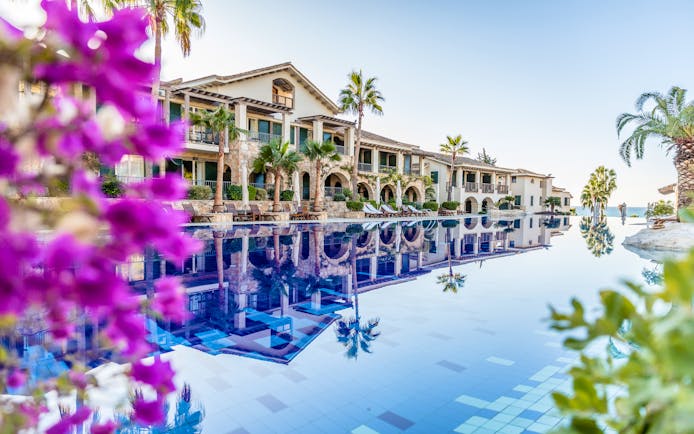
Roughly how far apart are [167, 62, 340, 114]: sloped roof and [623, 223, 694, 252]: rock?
25.6 meters

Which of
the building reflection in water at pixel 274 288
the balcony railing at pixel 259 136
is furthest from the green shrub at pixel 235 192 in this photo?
the building reflection in water at pixel 274 288

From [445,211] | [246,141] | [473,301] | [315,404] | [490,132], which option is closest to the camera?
[315,404]

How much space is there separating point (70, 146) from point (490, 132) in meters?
61.4

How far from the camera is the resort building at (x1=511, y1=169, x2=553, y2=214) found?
54.1 meters

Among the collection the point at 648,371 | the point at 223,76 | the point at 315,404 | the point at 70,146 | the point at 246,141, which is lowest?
the point at 315,404

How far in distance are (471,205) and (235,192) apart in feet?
107

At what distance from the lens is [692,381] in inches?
26.3

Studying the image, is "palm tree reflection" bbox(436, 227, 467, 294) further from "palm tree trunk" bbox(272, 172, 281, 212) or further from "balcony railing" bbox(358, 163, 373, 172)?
"balcony railing" bbox(358, 163, 373, 172)

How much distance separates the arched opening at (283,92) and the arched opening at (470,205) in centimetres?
2547

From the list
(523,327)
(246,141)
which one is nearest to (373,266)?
(523,327)

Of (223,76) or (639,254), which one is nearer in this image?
(639,254)

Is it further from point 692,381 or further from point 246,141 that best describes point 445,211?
point 692,381

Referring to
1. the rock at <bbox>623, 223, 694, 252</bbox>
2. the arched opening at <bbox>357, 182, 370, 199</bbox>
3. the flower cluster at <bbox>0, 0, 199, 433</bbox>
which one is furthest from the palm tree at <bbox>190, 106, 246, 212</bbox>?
the flower cluster at <bbox>0, 0, 199, 433</bbox>

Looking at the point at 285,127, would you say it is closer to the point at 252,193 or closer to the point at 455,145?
the point at 252,193
